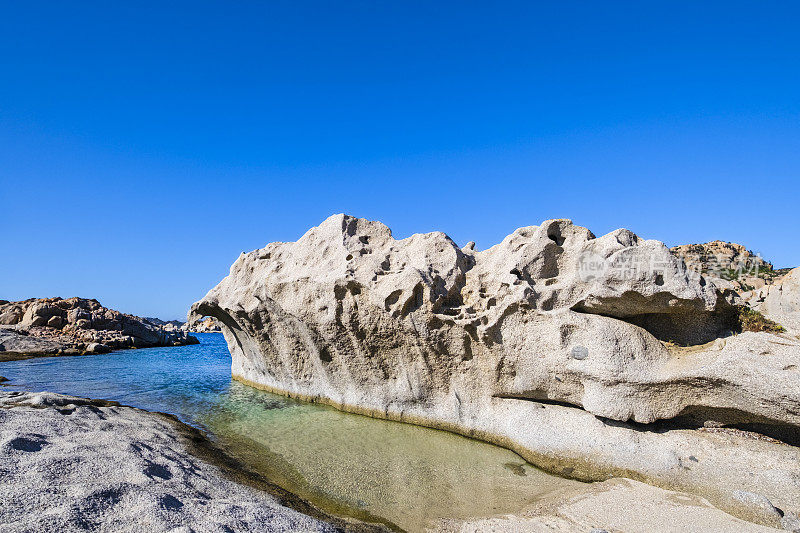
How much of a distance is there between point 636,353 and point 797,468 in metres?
2.76

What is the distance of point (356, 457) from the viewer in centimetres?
849

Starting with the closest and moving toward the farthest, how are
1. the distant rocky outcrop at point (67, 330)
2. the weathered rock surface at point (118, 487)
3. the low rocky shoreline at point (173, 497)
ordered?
the weathered rock surface at point (118, 487) → the low rocky shoreline at point (173, 497) → the distant rocky outcrop at point (67, 330)

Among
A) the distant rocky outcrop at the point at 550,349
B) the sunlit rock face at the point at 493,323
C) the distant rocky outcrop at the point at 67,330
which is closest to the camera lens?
the distant rocky outcrop at the point at 550,349

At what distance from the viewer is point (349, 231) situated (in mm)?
12906

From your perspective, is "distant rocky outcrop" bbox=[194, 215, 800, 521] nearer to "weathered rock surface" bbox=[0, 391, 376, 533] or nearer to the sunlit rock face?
the sunlit rock face

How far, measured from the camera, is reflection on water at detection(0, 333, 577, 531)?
6.58 metres

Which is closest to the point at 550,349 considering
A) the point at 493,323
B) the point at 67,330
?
the point at 493,323

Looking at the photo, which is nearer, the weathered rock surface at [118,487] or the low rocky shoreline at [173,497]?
the weathered rock surface at [118,487]

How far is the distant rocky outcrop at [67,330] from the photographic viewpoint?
93.8 feet

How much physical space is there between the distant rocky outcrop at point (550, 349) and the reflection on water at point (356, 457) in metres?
0.76

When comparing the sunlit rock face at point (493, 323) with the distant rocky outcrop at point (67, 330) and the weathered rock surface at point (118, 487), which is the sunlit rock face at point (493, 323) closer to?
the weathered rock surface at point (118, 487)

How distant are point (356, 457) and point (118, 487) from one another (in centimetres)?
451

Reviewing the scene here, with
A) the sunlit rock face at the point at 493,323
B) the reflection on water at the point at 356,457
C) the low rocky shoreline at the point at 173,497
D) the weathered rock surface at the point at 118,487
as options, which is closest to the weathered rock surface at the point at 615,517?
the low rocky shoreline at the point at 173,497

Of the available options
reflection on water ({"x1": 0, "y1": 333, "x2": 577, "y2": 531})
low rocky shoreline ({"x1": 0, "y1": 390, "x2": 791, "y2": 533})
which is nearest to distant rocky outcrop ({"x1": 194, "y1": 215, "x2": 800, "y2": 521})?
reflection on water ({"x1": 0, "y1": 333, "x2": 577, "y2": 531})
